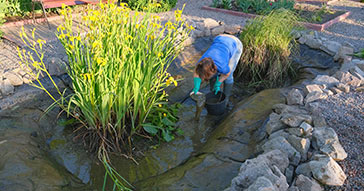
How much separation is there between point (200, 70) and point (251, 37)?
67.1 inches

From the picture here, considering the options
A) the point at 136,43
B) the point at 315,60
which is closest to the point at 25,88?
the point at 136,43

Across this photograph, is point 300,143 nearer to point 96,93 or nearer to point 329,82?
point 329,82

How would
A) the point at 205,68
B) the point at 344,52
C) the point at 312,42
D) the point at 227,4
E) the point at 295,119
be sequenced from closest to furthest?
the point at 295,119, the point at 205,68, the point at 344,52, the point at 312,42, the point at 227,4

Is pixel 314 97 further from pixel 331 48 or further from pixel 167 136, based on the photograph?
pixel 331 48

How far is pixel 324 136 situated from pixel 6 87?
340cm

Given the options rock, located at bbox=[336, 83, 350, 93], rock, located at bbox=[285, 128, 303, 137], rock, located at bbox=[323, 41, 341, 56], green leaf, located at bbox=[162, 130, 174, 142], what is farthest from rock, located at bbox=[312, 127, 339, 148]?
rock, located at bbox=[323, 41, 341, 56]

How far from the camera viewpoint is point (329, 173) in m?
1.88

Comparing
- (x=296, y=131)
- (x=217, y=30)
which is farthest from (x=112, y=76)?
(x=217, y=30)

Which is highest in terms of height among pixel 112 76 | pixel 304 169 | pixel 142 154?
pixel 112 76

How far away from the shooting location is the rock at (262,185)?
1.73m

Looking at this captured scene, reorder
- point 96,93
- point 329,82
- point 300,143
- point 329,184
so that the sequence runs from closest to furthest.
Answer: point 329,184 < point 300,143 < point 96,93 < point 329,82

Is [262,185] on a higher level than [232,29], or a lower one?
lower

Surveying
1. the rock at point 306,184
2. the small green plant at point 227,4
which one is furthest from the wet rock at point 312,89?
the small green plant at point 227,4

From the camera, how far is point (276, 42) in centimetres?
426
